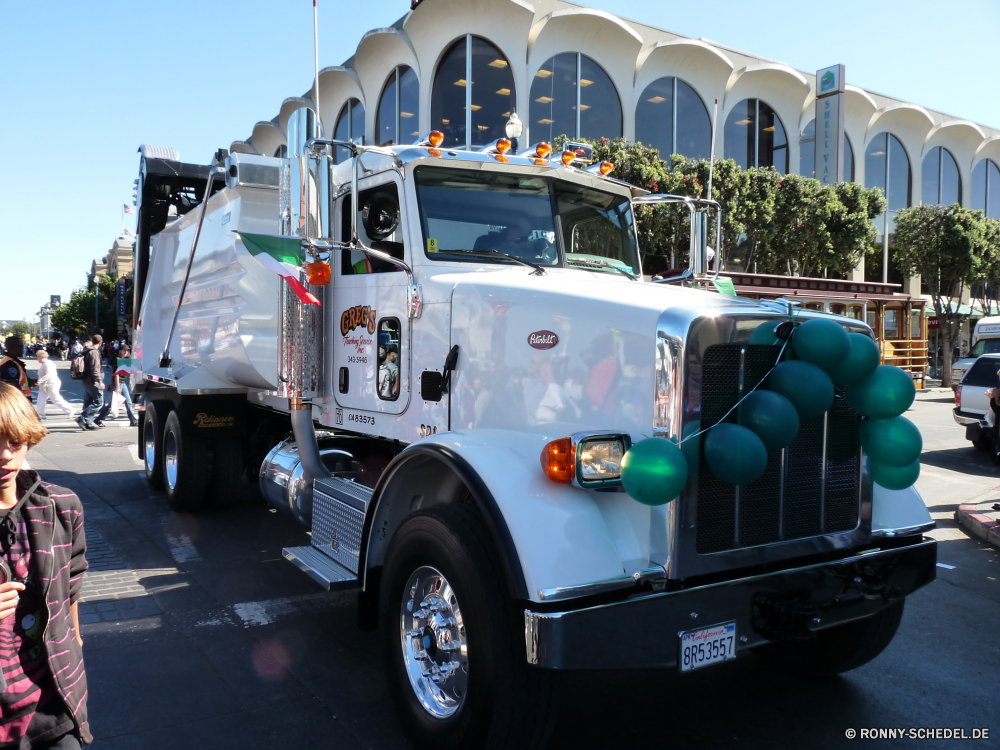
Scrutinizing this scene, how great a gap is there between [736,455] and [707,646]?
0.71 metres

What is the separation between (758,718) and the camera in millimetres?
3609

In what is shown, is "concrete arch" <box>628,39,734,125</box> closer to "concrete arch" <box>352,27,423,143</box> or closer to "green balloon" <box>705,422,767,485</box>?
"concrete arch" <box>352,27,423,143</box>

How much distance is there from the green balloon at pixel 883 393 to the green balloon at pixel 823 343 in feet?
0.68

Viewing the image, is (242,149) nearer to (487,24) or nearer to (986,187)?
(487,24)

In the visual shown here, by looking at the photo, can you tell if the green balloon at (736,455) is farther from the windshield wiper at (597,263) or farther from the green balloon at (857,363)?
the windshield wiper at (597,263)

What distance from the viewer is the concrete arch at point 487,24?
77.8ft

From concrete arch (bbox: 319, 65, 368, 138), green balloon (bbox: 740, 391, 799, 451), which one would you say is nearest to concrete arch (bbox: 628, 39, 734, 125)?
concrete arch (bbox: 319, 65, 368, 138)

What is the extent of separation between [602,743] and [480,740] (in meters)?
0.76

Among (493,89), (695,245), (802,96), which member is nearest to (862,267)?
→ (802,96)

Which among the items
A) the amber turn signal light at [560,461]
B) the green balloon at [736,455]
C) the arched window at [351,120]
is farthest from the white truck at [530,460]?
the arched window at [351,120]

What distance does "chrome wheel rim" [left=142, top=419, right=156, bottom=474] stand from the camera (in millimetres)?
8227

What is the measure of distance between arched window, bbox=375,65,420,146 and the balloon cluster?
2397 cm

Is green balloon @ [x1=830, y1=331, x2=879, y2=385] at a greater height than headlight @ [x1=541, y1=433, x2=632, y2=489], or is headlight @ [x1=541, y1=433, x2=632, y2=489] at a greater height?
green balloon @ [x1=830, y1=331, x2=879, y2=385]

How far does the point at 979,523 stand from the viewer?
717 cm
